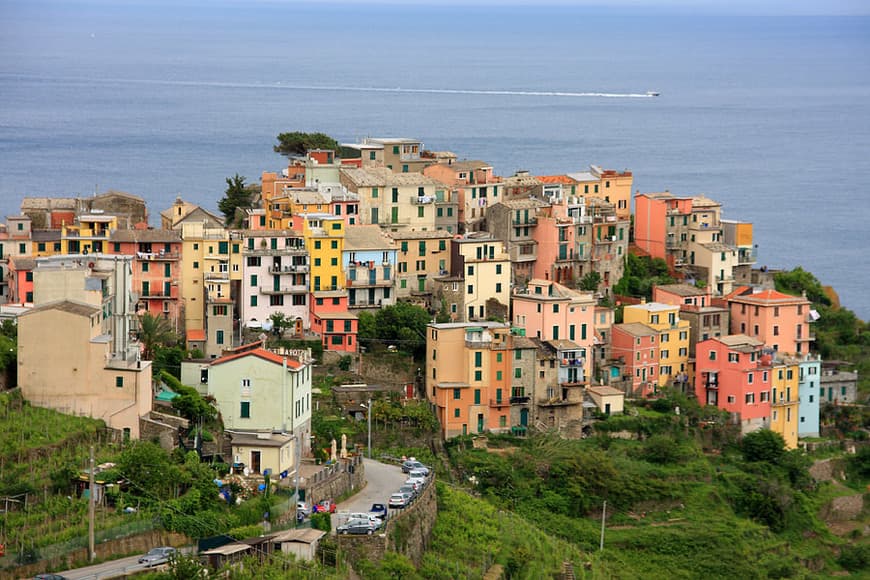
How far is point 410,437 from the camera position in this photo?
4759cm

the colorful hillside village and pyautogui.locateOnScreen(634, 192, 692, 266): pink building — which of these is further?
pyautogui.locateOnScreen(634, 192, 692, 266): pink building

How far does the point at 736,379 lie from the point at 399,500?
17.8 m

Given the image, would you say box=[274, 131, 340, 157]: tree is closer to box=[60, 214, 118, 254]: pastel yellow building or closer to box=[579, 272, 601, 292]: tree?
box=[579, 272, 601, 292]: tree

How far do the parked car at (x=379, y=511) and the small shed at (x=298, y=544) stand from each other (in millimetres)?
2374

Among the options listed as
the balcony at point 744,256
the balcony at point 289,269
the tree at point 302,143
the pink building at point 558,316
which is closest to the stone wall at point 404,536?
the pink building at point 558,316

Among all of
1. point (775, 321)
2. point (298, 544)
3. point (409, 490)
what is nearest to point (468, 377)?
point (409, 490)

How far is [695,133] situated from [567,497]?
89205 millimetres

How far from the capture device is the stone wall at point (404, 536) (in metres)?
35.2

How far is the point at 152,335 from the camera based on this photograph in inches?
1861

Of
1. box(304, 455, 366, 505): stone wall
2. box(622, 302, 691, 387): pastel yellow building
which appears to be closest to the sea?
box(622, 302, 691, 387): pastel yellow building

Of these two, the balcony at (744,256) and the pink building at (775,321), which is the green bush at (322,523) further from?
the balcony at (744,256)

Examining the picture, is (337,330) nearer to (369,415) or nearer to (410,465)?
(369,415)

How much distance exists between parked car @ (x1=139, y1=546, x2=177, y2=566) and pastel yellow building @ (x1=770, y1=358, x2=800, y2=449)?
25.0 meters

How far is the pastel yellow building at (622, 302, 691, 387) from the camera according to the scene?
54125 millimetres
